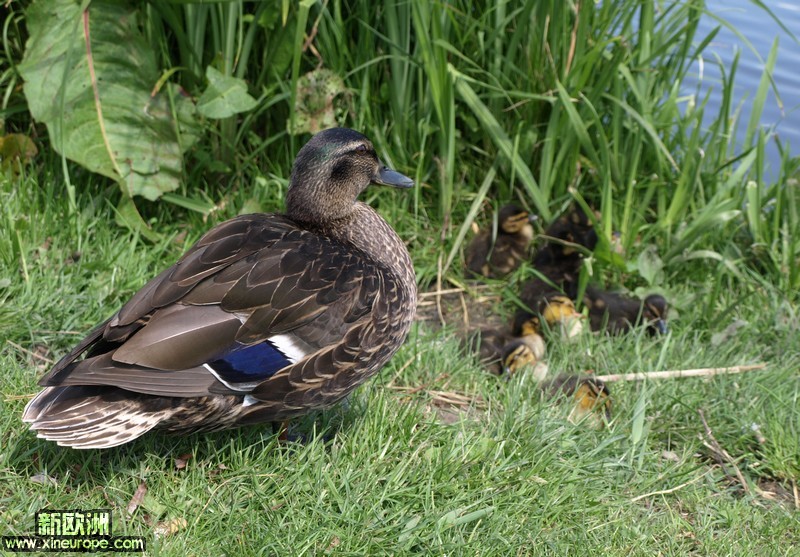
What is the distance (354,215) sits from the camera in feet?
10.6

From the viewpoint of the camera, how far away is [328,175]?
3.12m

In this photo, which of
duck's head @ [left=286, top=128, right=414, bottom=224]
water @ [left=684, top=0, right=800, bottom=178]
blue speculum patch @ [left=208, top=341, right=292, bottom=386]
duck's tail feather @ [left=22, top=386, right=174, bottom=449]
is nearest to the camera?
duck's tail feather @ [left=22, top=386, right=174, bottom=449]

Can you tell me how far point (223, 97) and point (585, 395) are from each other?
1899 mm

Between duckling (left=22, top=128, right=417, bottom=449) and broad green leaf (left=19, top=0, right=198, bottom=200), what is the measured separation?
3.51ft

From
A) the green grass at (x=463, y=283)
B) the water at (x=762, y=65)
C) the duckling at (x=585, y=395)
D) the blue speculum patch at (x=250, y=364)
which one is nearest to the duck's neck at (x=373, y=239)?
the green grass at (x=463, y=283)

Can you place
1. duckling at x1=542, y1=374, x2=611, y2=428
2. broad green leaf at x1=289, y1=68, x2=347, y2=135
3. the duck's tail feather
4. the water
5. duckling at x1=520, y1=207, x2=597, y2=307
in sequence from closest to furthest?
the duck's tail feather → duckling at x1=542, y1=374, x2=611, y2=428 → broad green leaf at x1=289, y1=68, x2=347, y2=135 → duckling at x1=520, y1=207, x2=597, y2=307 → the water

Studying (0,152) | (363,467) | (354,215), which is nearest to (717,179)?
(354,215)

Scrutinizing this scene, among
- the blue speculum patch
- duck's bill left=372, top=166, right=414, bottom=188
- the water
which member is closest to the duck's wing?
the blue speculum patch

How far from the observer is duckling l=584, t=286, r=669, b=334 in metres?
3.97

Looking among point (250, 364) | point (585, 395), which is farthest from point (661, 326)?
point (250, 364)

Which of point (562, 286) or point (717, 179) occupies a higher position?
point (717, 179)

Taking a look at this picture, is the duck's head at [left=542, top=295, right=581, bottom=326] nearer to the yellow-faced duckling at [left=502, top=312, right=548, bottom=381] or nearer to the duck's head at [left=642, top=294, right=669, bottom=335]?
the yellow-faced duckling at [left=502, top=312, right=548, bottom=381]

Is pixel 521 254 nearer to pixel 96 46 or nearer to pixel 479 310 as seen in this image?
pixel 479 310

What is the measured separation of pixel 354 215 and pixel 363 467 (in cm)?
90
